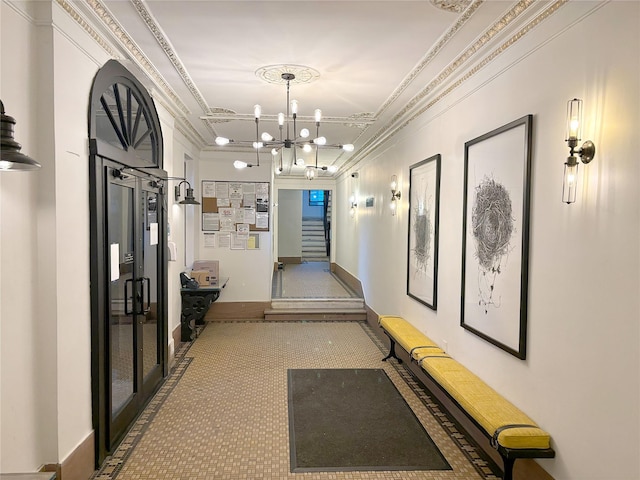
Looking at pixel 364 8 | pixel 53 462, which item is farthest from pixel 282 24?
pixel 53 462

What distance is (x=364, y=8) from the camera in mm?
2666

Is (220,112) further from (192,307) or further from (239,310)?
(239,310)

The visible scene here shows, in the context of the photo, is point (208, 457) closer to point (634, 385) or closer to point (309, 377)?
point (309, 377)

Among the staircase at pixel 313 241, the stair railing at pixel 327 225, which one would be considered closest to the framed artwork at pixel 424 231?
the staircase at pixel 313 241

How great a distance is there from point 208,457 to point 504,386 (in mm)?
2223

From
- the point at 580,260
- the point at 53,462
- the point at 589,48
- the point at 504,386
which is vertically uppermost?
the point at 589,48

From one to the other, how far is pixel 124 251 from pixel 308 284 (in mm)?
6657

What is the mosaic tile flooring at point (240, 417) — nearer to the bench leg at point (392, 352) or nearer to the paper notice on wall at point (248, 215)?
the bench leg at point (392, 352)

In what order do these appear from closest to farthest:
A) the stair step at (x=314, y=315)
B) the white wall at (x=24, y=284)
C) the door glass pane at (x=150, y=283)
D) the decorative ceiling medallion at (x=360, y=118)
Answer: the white wall at (x=24, y=284), the door glass pane at (x=150, y=283), the decorative ceiling medallion at (x=360, y=118), the stair step at (x=314, y=315)

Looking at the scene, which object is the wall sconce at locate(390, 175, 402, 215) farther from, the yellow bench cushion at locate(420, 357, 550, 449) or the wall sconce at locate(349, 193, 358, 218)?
the wall sconce at locate(349, 193, 358, 218)

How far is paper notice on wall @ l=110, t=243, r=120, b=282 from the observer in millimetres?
3126

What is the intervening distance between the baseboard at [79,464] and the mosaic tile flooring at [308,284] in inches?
212

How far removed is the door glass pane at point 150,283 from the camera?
3.97m

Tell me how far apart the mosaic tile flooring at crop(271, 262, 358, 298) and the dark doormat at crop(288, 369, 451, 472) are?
3.66 meters
